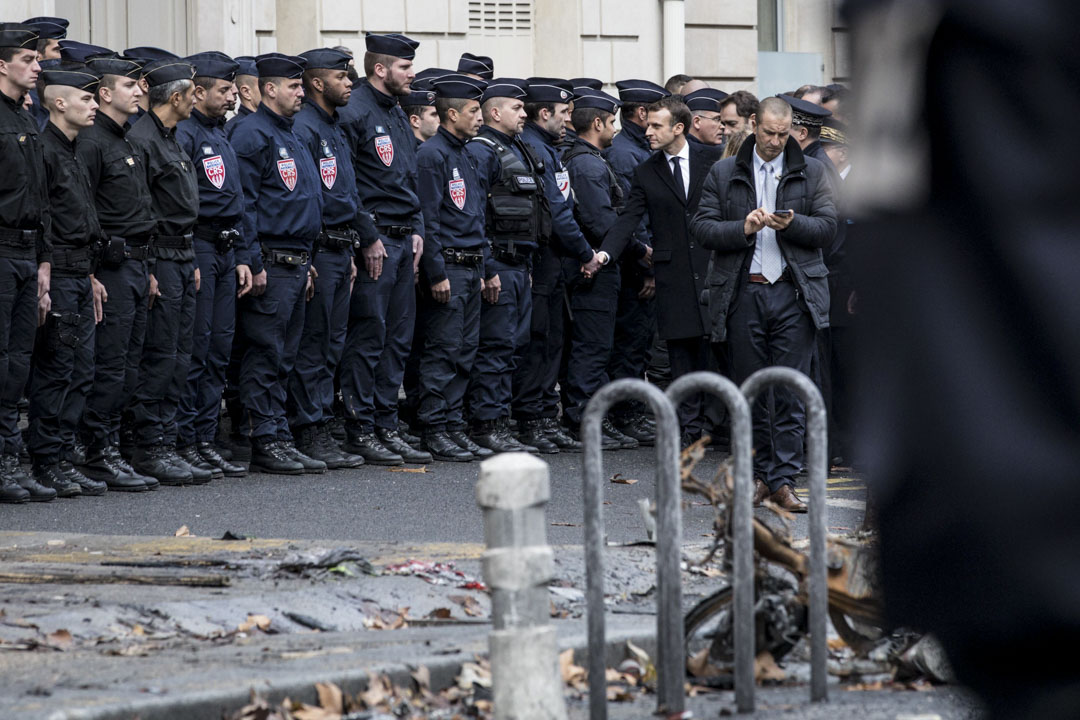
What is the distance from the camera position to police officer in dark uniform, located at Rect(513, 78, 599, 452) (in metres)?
12.5

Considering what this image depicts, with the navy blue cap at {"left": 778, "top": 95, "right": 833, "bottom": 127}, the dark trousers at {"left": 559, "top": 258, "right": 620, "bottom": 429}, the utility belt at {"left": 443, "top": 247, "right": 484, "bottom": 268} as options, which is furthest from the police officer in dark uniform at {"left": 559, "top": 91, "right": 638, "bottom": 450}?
the navy blue cap at {"left": 778, "top": 95, "right": 833, "bottom": 127}

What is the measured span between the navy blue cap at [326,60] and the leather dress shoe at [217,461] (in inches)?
97.1

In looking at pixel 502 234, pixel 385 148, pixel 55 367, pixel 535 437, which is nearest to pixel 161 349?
pixel 55 367

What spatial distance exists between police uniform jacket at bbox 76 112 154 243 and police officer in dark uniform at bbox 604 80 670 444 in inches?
178

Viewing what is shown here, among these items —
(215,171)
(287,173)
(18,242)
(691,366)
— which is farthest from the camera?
(691,366)

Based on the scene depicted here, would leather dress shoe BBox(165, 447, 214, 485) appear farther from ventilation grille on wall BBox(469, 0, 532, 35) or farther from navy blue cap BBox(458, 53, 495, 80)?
ventilation grille on wall BBox(469, 0, 532, 35)

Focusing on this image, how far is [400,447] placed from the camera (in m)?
11.6

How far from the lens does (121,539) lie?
748 centimetres

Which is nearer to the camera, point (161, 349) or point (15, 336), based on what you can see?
point (15, 336)

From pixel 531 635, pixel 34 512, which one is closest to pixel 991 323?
pixel 531 635

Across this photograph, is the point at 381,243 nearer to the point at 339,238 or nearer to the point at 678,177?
the point at 339,238

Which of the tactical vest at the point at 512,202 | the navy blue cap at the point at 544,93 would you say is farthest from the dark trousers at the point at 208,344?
the navy blue cap at the point at 544,93

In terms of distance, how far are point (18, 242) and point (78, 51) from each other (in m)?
2.22

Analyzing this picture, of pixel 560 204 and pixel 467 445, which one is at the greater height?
pixel 560 204
